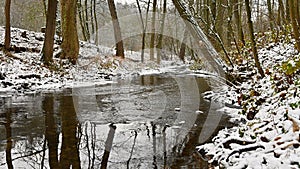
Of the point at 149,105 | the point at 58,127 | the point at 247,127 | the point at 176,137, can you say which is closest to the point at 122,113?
the point at 149,105

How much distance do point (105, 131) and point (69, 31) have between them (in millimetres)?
12846

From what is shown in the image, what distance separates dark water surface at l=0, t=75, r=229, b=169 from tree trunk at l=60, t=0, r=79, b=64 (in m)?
8.28

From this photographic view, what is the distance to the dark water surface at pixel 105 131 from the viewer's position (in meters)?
4.78

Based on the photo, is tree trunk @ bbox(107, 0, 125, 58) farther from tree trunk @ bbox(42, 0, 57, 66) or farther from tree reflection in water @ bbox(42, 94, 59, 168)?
tree reflection in water @ bbox(42, 94, 59, 168)

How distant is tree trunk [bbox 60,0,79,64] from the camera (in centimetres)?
1814

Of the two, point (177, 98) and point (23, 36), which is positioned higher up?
point (23, 36)

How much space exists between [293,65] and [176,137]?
2.18 meters

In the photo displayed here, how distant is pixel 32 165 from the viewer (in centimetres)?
456

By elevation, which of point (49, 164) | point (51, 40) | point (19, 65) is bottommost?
point (49, 164)

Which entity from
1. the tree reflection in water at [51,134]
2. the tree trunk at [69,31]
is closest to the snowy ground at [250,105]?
the tree trunk at [69,31]

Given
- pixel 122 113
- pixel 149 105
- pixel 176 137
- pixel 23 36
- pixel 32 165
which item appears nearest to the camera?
pixel 32 165

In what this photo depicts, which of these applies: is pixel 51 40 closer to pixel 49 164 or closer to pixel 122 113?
pixel 122 113

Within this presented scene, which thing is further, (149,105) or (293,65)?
(149,105)

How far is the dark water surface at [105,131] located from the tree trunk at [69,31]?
8278 millimetres
